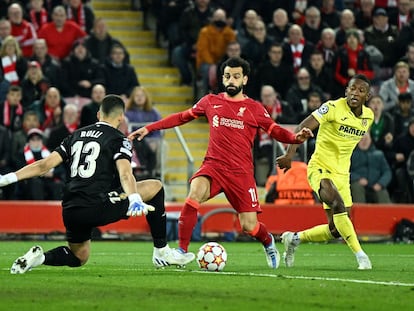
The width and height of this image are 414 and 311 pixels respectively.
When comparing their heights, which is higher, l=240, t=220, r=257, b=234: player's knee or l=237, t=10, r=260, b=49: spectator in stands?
l=240, t=220, r=257, b=234: player's knee

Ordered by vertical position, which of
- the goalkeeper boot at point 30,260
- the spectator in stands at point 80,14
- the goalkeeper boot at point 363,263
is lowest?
the spectator in stands at point 80,14

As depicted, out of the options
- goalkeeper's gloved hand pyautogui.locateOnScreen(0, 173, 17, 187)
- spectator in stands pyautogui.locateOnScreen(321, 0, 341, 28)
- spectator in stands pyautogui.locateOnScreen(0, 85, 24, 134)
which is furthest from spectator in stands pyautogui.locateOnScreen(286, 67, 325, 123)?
goalkeeper's gloved hand pyautogui.locateOnScreen(0, 173, 17, 187)

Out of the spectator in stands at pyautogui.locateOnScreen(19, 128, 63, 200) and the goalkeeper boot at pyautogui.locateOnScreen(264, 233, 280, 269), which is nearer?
the goalkeeper boot at pyautogui.locateOnScreen(264, 233, 280, 269)

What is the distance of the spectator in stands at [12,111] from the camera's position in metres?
21.7

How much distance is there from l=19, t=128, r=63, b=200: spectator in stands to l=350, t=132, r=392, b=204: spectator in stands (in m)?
5.69

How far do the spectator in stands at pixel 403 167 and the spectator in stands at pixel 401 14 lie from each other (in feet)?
14.9

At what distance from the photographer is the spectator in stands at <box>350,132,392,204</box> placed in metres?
22.7

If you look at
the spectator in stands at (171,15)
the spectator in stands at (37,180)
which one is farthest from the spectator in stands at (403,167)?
the spectator in stands at (37,180)

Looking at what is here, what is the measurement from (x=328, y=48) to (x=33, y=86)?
6.75 metres

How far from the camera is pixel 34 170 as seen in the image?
11.6 m

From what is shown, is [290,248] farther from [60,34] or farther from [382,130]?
[60,34]

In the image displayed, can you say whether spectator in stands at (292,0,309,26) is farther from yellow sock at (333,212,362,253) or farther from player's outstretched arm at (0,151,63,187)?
player's outstretched arm at (0,151,63,187)

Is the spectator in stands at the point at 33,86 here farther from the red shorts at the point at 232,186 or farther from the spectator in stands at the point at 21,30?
the red shorts at the point at 232,186

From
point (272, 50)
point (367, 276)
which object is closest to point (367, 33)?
point (272, 50)
